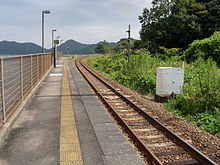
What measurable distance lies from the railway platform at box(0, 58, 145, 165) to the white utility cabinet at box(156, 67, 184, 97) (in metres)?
2.70

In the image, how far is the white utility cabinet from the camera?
941 cm

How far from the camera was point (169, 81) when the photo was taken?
9.41 metres

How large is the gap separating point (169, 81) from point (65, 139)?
5.59m

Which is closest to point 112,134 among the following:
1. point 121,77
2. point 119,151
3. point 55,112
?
point 119,151

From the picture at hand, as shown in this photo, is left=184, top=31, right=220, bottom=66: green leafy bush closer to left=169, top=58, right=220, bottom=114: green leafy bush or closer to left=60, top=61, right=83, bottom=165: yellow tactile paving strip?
left=169, top=58, right=220, bottom=114: green leafy bush

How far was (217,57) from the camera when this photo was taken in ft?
66.7

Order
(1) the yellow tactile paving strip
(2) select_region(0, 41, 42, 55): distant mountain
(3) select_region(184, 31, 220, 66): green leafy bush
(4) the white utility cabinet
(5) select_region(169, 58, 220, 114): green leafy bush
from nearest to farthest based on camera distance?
(1) the yellow tactile paving strip, (5) select_region(169, 58, 220, 114): green leafy bush, (4) the white utility cabinet, (3) select_region(184, 31, 220, 66): green leafy bush, (2) select_region(0, 41, 42, 55): distant mountain

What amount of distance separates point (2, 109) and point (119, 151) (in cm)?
311

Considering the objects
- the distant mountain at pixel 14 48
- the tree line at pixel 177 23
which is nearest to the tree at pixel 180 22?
the tree line at pixel 177 23

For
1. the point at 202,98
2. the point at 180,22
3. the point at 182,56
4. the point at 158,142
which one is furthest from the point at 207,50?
the point at 180,22

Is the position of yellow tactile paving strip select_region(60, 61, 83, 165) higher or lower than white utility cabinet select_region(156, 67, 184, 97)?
lower

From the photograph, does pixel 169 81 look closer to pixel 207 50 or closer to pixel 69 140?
pixel 69 140

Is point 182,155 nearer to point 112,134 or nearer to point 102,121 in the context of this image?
point 112,134

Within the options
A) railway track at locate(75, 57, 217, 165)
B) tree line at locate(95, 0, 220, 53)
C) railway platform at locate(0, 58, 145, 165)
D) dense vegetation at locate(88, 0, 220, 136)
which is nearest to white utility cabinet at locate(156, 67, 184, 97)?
dense vegetation at locate(88, 0, 220, 136)
